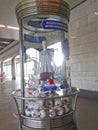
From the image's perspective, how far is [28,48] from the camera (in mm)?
2996

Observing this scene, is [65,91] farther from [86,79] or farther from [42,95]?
[86,79]

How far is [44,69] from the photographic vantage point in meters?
2.90

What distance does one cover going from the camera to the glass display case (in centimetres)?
259

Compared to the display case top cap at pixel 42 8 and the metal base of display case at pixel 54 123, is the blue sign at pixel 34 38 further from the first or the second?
the metal base of display case at pixel 54 123

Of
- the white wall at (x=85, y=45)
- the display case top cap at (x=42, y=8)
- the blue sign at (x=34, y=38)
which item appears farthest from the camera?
the white wall at (x=85, y=45)

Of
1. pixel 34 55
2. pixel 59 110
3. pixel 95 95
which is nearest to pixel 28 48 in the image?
pixel 34 55

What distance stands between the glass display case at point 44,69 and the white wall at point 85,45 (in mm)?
2530

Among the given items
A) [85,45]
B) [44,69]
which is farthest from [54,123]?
[85,45]

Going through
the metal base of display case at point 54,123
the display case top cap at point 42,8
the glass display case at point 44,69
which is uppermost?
the display case top cap at point 42,8

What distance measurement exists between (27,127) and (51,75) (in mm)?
878

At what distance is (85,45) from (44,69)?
10.8 ft

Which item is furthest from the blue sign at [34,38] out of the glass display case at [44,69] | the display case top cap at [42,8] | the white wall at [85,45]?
the white wall at [85,45]

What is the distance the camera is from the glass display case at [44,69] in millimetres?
2586

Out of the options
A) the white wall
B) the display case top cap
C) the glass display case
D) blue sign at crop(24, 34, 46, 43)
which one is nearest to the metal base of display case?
the glass display case
